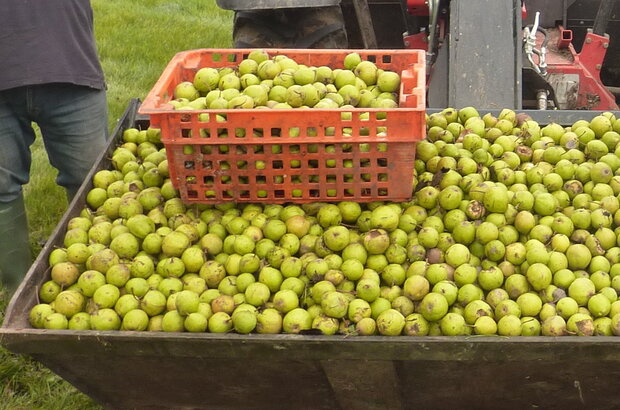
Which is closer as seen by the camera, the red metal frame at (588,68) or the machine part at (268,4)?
the machine part at (268,4)

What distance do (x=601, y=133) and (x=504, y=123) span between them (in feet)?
1.55

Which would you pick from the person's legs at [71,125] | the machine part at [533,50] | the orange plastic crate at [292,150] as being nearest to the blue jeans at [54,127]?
the person's legs at [71,125]

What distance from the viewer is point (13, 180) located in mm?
3812

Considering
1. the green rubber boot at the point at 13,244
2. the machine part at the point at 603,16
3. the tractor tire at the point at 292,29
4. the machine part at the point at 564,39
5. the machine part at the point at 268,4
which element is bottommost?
the green rubber boot at the point at 13,244

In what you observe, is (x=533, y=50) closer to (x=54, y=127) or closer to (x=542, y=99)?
(x=542, y=99)

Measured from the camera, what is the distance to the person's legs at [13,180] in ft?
12.0

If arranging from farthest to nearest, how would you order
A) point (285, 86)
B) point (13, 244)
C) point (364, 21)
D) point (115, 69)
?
point (115, 69) < point (364, 21) < point (13, 244) < point (285, 86)

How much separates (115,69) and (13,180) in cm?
388

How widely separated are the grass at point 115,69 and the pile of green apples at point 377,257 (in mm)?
1046

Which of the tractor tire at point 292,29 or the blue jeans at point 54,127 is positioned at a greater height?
the tractor tire at point 292,29

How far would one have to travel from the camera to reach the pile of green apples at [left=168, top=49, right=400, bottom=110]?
2898 mm

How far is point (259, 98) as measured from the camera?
9.54 ft

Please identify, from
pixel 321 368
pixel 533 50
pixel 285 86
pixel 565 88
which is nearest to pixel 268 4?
pixel 285 86

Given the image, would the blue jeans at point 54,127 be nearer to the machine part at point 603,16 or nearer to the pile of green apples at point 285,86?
the pile of green apples at point 285,86
